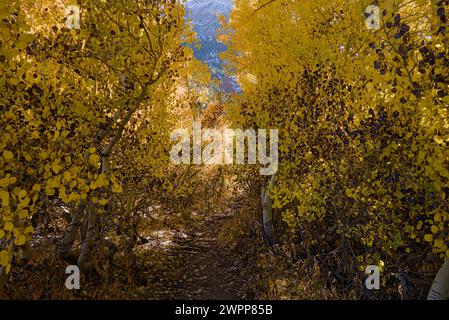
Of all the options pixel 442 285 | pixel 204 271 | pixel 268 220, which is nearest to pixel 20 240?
pixel 442 285

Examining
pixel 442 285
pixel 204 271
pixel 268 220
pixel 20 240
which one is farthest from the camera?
pixel 268 220

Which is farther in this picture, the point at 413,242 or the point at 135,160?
the point at 135,160

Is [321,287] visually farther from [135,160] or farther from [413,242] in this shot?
[135,160]

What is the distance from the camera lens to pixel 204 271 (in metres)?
12.3

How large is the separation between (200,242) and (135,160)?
6.21m

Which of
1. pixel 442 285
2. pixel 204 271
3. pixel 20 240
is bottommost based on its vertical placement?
pixel 204 271

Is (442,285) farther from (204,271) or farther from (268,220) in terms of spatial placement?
(204,271)

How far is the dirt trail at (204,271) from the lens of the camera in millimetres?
10492

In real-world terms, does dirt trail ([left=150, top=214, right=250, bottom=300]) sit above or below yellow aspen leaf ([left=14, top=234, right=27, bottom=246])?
below

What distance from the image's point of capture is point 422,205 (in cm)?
588

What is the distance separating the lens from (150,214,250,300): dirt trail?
34.4 ft

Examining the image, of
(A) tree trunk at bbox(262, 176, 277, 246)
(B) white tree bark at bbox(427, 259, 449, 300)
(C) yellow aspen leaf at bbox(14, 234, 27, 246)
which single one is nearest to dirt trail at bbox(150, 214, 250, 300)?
(A) tree trunk at bbox(262, 176, 277, 246)

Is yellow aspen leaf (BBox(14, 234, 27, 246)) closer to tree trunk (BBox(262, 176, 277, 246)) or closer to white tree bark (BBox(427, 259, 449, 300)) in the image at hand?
white tree bark (BBox(427, 259, 449, 300))
